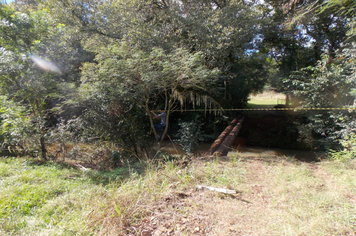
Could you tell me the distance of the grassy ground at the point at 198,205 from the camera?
189 centimetres

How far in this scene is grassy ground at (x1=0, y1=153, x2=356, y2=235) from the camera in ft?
6.21

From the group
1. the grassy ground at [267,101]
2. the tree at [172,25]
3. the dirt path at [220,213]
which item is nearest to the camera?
the dirt path at [220,213]

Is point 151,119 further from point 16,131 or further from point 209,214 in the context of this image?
point 209,214

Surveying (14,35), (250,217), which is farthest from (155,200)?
(14,35)

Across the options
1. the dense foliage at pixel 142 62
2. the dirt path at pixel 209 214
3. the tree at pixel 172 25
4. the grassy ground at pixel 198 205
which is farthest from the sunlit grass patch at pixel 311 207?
the tree at pixel 172 25

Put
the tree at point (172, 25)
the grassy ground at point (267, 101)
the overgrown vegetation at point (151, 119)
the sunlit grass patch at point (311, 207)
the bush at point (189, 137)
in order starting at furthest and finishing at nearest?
the grassy ground at point (267, 101) → the tree at point (172, 25) → the bush at point (189, 137) → the overgrown vegetation at point (151, 119) → the sunlit grass patch at point (311, 207)

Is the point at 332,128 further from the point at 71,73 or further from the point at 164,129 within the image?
the point at 71,73

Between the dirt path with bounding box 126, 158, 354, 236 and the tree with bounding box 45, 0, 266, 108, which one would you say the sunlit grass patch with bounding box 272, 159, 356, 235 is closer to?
the dirt path with bounding box 126, 158, 354, 236

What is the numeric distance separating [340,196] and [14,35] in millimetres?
9715

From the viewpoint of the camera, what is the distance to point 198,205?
7.47 ft

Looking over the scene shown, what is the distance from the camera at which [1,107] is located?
5.54 meters

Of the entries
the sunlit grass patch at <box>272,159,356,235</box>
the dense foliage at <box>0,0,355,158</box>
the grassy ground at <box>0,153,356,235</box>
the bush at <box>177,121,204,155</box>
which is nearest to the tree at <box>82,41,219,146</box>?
the dense foliage at <box>0,0,355,158</box>

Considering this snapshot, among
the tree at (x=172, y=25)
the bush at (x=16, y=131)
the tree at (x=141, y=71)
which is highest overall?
the tree at (x=172, y=25)

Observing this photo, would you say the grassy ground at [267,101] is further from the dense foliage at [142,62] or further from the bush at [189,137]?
the bush at [189,137]
